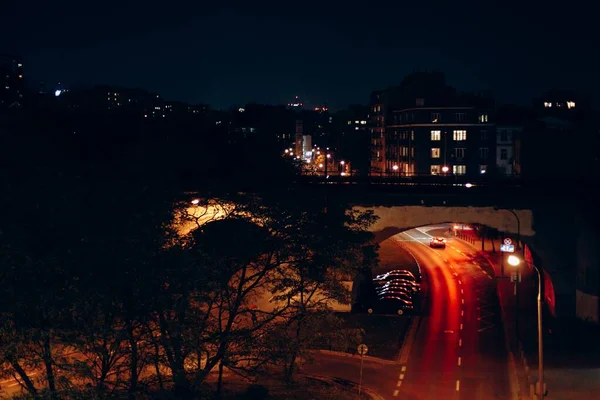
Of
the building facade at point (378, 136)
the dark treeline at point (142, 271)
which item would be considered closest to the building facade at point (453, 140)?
the building facade at point (378, 136)

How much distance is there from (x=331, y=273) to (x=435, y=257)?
33826 millimetres

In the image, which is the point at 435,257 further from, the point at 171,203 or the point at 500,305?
the point at 171,203

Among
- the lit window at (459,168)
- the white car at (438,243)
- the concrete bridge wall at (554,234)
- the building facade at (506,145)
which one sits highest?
the building facade at (506,145)

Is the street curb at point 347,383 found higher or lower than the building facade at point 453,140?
lower

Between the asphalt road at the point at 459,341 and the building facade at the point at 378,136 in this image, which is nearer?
the asphalt road at the point at 459,341

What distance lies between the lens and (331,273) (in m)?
23.8

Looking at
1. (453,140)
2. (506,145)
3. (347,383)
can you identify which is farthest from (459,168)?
(347,383)

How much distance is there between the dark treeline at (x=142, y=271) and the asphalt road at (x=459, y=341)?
562 cm

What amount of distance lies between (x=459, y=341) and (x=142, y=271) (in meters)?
19.3

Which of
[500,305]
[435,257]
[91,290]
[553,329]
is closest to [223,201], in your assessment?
[91,290]

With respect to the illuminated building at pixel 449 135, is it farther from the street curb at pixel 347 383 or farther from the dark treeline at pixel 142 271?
the dark treeline at pixel 142 271

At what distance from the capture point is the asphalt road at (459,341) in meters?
25.9

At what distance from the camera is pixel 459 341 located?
32.2 m

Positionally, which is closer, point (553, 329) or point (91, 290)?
point (91, 290)
